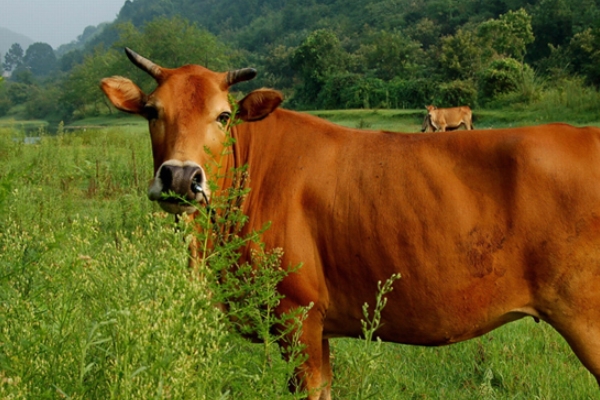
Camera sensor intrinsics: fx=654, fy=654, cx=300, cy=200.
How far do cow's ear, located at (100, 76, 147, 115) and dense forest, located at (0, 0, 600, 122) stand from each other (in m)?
28.0

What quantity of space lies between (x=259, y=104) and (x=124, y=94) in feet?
3.25

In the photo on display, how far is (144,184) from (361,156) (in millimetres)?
6336

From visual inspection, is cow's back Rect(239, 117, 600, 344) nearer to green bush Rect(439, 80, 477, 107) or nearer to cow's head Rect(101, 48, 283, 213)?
cow's head Rect(101, 48, 283, 213)

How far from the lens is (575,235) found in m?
3.79

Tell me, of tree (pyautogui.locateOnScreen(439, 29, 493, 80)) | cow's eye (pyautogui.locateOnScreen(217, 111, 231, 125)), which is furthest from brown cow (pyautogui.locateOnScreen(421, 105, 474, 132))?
cow's eye (pyautogui.locateOnScreen(217, 111, 231, 125))

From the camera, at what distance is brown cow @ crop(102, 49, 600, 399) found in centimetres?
381

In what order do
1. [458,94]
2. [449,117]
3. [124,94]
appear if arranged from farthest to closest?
[458,94], [449,117], [124,94]

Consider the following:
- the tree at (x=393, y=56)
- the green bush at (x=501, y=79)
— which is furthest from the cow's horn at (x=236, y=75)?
the tree at (x=393, y=56)

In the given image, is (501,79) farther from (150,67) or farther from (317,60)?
(317,60)

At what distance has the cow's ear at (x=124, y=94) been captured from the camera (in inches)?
179

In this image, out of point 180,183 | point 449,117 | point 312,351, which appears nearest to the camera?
point 180,183

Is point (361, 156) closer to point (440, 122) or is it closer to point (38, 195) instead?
point (38, 195)

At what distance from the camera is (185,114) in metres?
4.03

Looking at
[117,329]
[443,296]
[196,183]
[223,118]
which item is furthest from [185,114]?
[117,329]
